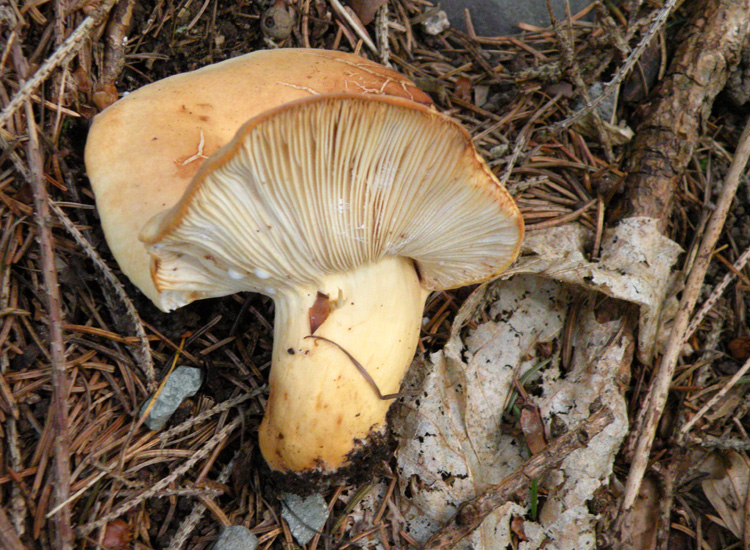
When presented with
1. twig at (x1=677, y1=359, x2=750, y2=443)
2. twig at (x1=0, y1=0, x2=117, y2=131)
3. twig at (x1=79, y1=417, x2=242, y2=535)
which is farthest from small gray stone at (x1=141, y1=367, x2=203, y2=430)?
twig at (x1=677, y1=359, x2=750, y2=443)

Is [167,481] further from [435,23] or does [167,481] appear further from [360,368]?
[435,23]

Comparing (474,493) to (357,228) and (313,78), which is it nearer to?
(357,228)

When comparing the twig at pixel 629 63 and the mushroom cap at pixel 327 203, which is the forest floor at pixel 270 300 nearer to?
the twig at pixel 629 63

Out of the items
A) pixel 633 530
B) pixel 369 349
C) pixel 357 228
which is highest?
pixel 357 228

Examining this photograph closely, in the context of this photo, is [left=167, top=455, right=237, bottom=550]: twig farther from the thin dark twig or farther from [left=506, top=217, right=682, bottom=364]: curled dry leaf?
[left=506, top=217, right=682, bottom=364]: curled dry leaf

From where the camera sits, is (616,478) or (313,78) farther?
(616,478)

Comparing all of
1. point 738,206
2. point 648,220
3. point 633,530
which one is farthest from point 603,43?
point 633,530
